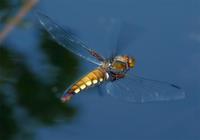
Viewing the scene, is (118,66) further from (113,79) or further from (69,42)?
(69,42)

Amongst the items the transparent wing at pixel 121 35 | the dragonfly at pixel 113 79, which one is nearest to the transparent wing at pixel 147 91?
the dragonfly at pixel 113 79

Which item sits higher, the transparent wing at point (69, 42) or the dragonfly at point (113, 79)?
the transparent wing at point (69, 42)

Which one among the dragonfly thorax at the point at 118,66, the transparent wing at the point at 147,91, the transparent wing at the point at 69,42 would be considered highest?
the transparent wing at the point at 69,42

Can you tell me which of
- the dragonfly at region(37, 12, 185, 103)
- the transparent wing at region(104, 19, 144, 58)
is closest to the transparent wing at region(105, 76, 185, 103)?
the dragonfly at region(37, 12, 185, 103)

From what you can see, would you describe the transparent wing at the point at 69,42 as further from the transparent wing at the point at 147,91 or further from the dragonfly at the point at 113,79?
the transparent wing at the point at 147,91

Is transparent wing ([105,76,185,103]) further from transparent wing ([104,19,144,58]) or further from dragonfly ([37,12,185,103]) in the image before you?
transparent wing ([104,19,144,58])

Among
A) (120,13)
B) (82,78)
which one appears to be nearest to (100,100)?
(82,78)

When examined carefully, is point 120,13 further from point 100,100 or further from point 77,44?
point 100,100
